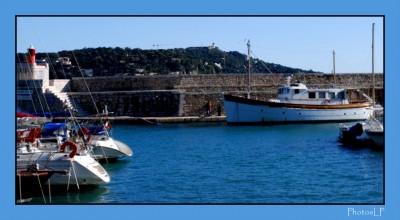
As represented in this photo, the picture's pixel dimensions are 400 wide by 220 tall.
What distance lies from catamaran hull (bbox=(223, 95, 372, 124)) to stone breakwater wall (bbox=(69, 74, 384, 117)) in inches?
92.0

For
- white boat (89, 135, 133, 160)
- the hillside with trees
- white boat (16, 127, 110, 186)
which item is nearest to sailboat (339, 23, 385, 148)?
white boat (89, 135, 133, 160)

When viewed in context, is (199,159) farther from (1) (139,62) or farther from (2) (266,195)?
(1) (139,62)

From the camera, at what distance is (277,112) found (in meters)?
25.1

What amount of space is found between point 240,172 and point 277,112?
490 inches

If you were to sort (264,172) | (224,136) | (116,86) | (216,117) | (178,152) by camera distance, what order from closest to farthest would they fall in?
(264,172), (178,152), (224,136), (216,117), (116,86)

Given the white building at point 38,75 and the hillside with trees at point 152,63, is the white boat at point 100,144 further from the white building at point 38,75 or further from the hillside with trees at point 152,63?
the white building at point 38,75

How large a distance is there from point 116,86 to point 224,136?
31.8ft

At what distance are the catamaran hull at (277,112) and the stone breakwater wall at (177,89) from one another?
2.34 m

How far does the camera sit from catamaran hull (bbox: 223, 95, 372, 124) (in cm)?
2500

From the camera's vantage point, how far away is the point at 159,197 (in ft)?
33.9

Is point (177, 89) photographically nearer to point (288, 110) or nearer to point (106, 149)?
point (288, 110)

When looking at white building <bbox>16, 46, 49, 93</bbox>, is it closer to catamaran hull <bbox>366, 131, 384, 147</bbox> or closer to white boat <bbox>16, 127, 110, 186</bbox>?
catamaran hull <bbox>366, 131, 384, 147</bbox>

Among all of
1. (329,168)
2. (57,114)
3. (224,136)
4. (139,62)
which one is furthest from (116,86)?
(329,168)

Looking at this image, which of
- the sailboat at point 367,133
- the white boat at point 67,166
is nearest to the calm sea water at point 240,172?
the white boat at point 67,166
